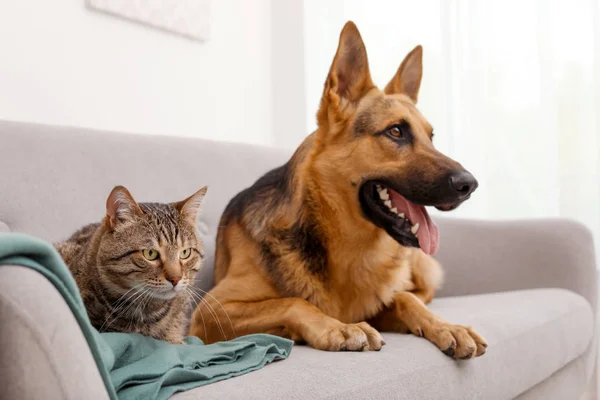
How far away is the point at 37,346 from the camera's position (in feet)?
1.99

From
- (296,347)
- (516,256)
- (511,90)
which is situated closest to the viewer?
(296,347)

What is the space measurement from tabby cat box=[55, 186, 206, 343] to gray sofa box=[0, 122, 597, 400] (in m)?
0.29

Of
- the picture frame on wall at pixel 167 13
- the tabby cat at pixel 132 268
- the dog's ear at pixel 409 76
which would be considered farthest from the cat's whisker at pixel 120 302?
the picture frame on wall at pixel 167 13

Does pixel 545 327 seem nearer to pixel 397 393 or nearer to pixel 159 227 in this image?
pixel 397 393

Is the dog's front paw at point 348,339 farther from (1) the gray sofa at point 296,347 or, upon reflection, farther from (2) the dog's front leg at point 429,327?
(2) the dog's front leg at point 429,327

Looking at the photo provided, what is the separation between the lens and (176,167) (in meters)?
1.84

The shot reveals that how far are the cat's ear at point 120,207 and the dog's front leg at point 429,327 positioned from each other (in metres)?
0.70

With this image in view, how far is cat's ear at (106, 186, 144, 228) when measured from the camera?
43.1 inches

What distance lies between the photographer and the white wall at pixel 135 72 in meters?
2.20

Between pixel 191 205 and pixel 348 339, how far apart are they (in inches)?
17.7

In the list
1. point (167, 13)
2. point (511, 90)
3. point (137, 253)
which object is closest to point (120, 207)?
point (137, 253)

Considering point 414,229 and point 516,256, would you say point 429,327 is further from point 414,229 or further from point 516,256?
point 516,256

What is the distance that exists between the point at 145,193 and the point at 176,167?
6.3 inches

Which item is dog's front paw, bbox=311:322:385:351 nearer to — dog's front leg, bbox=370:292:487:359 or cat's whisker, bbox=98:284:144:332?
dog's front leg, bbox=370:292:487:359
